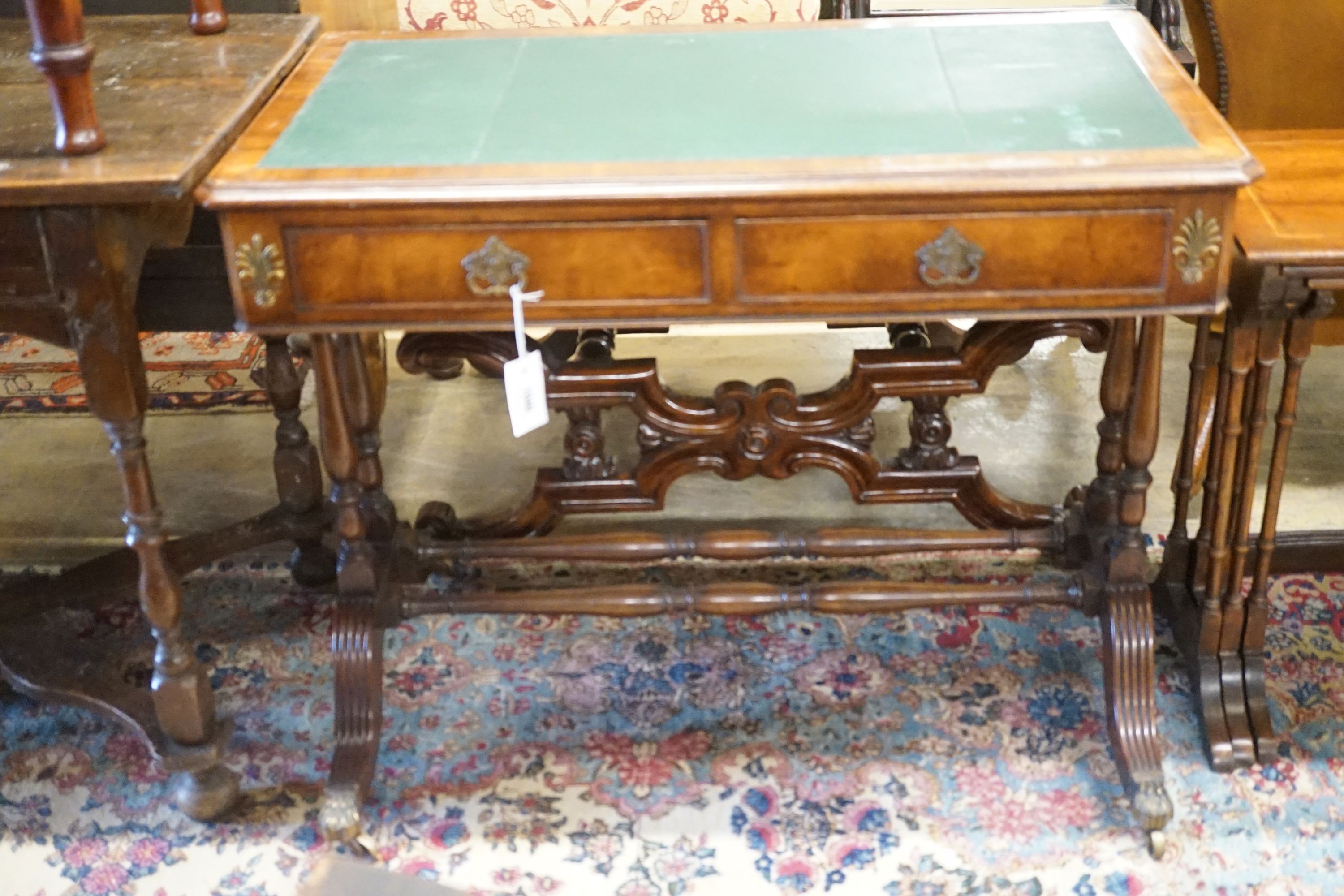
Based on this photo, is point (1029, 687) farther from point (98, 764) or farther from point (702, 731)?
point (98, 764)

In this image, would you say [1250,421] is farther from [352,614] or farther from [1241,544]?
[352,614]

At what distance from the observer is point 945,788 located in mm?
1963

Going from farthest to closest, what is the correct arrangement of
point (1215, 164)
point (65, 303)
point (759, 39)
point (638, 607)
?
point (638, 607)
point (759, 39)
point (65, 303)
point (1215, 164)

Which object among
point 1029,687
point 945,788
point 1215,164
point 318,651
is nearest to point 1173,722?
point 1029,687

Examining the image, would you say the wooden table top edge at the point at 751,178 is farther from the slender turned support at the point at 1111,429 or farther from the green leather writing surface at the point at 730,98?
the slender turned support at the point at 1111,429

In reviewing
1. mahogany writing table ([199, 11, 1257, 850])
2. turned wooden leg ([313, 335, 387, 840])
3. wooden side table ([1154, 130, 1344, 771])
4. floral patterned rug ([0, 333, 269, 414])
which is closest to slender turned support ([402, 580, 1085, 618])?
mahogany writing table ([199, 11, 1257, 850])

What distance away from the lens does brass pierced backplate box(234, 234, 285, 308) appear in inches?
60.6

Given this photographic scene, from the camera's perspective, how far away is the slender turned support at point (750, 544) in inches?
83.7

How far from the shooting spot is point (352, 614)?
204 cm

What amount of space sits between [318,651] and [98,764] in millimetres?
372

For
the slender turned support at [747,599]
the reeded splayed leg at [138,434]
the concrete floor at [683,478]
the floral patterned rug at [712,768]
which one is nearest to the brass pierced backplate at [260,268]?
the reeded splayed leg at [138,434]

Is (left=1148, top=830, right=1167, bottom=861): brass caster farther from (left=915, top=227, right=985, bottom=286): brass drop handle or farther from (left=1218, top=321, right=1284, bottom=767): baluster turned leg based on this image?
(left=915, top=227, right=985, bottom=286): brass drop handle

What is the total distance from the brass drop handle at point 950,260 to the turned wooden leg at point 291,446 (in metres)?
1.14

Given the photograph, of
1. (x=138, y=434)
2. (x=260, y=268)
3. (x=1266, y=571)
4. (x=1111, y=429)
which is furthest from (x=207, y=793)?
(x=1266, y=571)
